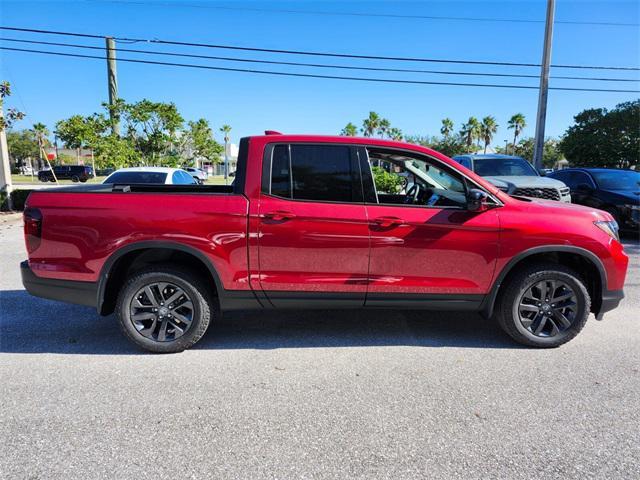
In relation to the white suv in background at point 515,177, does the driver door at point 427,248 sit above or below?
below

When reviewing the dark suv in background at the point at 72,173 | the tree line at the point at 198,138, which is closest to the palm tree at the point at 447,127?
the tree line at the point at 198,138

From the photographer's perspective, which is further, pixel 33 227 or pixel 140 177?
pixel 140 177

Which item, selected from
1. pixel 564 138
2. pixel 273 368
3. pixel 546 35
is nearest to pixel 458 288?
pixel 273 368

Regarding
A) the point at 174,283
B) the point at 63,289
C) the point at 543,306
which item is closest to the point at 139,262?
the point at 174,283

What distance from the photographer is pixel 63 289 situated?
3641 mm

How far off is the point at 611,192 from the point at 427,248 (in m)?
8.47

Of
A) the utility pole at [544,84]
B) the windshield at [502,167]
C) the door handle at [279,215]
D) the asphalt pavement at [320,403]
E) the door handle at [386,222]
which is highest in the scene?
the utility pole at [544,84]

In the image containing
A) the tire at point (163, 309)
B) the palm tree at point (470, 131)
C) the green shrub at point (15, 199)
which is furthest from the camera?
the palm tree at point (470, 131)

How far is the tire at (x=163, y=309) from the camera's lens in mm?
3617

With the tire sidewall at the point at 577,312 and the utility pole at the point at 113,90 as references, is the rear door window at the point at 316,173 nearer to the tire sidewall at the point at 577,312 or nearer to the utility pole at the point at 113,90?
the tire sidewall at the point at 577,312

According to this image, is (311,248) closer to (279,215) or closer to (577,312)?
(279,215)

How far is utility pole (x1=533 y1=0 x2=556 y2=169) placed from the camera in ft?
50.8

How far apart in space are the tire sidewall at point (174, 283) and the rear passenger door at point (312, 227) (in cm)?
58

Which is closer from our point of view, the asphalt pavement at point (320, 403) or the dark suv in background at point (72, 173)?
the asphalt pavement at point (320, 403)
